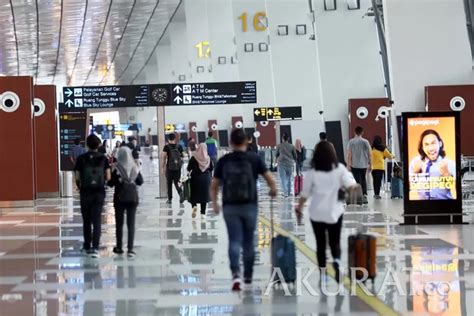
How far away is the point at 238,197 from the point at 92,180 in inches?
175

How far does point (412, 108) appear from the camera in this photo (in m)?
25.3

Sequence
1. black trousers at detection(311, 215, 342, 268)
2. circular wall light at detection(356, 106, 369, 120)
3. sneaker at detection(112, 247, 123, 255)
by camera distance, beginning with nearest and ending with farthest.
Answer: black trousers at detection(311, 215, 342, 268) < sneaker at detection(112, 247, 123, 255) < circular wall light at detection(356, 106, 369, 120)

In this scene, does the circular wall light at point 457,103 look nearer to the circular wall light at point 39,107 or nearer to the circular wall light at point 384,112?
the circular wall light at point 384,112

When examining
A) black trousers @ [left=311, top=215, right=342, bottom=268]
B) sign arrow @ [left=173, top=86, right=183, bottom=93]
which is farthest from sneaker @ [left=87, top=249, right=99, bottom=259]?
sign arrow @ [left=173, top=86, right=183, bottom=93]

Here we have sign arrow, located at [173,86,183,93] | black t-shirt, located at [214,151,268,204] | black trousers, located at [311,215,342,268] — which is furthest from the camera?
sign arrow, located at [173,86,183,93]

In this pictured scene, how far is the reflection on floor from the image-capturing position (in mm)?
8750

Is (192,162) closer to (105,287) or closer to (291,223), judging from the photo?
(291,223)

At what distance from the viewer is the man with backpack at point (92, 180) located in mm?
12641

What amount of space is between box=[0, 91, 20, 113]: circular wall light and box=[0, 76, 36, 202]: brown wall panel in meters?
0.05

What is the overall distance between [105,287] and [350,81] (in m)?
25.1

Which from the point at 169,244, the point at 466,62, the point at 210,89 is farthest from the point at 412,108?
the point at 169,244

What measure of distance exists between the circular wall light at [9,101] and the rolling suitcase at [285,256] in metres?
16.2

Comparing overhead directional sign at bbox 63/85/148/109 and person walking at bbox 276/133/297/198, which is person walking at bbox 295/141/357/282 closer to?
person walking at bbox 276/133/297/198

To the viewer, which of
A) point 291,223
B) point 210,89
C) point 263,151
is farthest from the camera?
point 263,151
